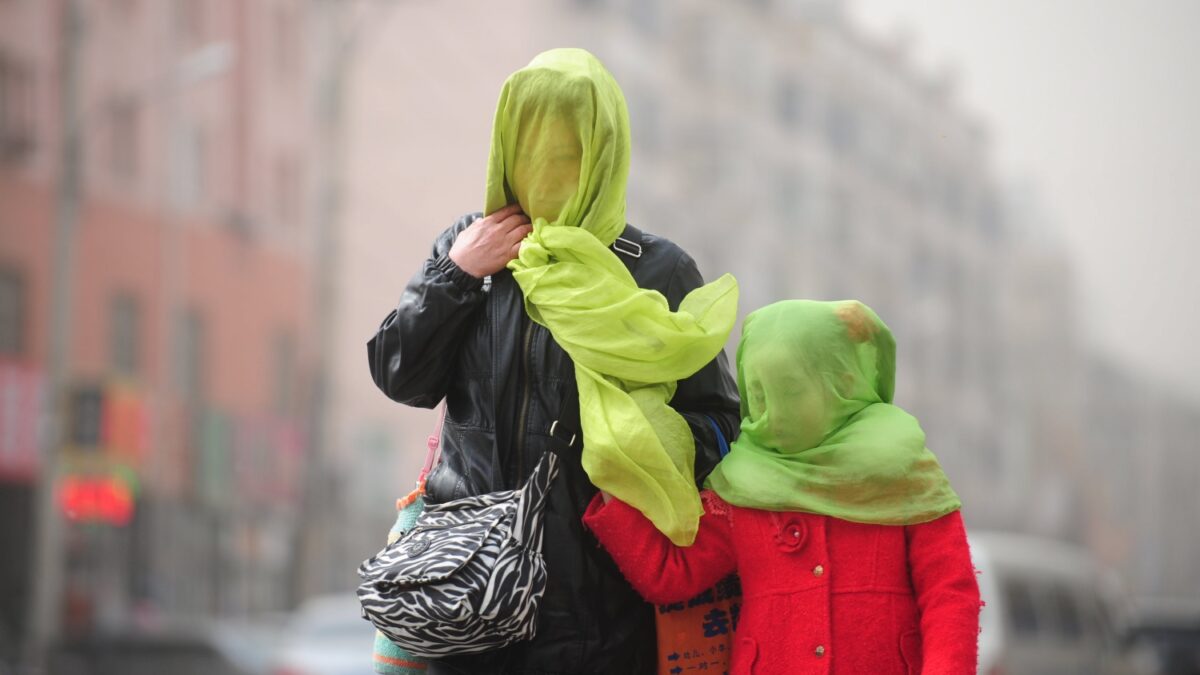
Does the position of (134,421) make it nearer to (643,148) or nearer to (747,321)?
(643,148)

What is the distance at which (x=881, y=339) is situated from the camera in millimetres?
2633

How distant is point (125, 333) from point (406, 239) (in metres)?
7.14

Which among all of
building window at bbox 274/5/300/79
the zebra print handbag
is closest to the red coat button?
the zebra print handbag

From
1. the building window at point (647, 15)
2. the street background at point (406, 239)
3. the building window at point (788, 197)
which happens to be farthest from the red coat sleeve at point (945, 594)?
the building window at point (788, 197)

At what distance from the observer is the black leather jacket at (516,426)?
8.14ft

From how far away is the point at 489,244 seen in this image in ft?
8.47

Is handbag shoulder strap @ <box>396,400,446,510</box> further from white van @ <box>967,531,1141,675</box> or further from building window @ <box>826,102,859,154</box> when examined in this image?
building window @ <box>826,102,859,154</box>

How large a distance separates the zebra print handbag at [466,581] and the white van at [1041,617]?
5.93m

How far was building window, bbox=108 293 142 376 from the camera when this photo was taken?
25.8 m

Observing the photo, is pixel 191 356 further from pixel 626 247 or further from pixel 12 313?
pixel 626 247

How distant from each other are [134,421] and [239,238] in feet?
15.8

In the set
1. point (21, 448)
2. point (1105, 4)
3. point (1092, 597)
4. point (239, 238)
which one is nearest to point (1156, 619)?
point (1092, 597)

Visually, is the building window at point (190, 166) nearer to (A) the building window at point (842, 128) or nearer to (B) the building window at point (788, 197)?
(B) the building window at point (788, 197)

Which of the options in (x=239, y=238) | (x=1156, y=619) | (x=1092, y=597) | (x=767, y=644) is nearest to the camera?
(x=767, y=644)
